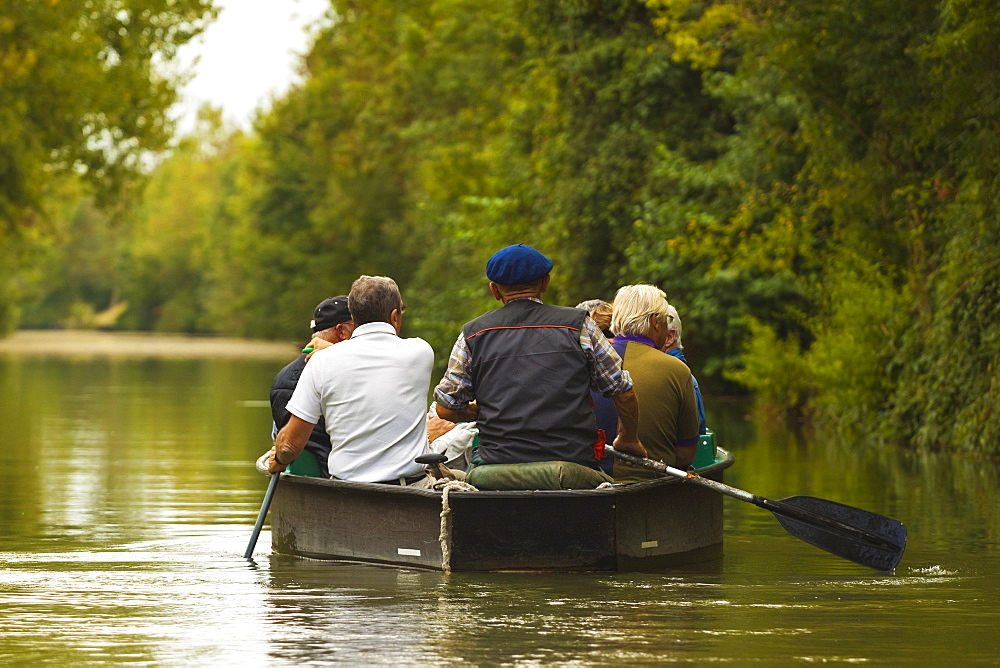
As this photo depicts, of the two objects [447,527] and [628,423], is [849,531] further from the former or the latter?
[447,527]

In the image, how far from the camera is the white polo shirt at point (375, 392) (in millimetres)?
9156

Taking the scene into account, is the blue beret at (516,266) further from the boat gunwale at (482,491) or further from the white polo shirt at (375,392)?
the boat gunwale at (482,491)

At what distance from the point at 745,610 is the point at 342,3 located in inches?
1849

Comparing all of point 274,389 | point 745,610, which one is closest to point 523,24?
point 274,389

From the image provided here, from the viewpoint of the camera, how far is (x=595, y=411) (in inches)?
377

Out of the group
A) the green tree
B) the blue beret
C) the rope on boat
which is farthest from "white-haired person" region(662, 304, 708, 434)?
the green tree

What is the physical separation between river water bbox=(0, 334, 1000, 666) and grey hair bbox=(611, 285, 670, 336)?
1362mm

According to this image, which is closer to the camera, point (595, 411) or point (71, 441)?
point (595, 411)

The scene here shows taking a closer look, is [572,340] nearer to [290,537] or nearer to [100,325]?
[290,537]

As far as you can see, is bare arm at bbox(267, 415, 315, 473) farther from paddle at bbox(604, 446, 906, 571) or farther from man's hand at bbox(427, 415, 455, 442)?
paddle at bbox(604, 446, 906, 571)

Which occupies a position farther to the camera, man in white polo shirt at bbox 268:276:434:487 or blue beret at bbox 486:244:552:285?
man in white polo shirt at bbox 268:276:434:487

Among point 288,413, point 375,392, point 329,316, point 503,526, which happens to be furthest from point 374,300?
point 503,526

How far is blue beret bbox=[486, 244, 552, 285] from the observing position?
8609 mm

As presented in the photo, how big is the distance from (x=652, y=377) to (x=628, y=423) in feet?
1.48
